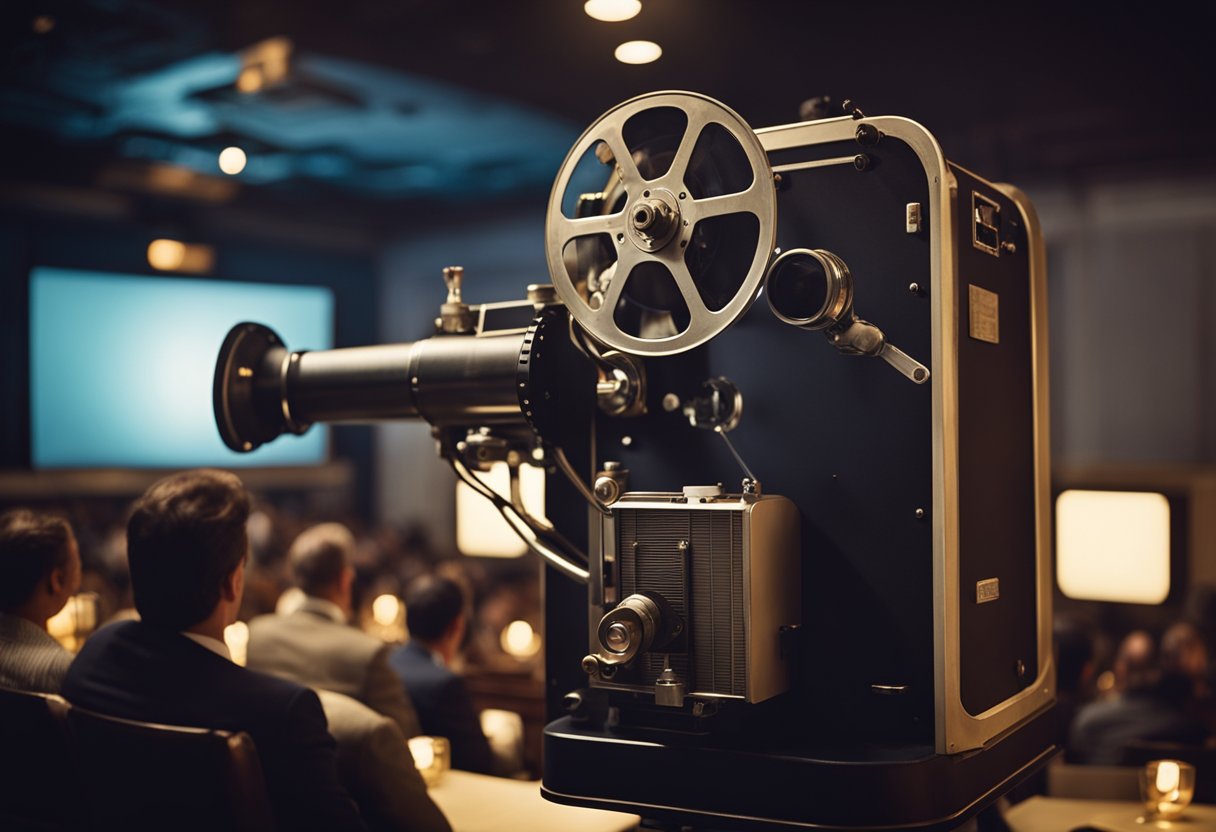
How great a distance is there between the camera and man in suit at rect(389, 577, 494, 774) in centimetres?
328

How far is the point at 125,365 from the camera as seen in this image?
701 centimetres

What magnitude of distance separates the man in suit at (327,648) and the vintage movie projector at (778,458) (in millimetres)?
1155

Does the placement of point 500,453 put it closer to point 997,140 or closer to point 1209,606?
point 1209,606

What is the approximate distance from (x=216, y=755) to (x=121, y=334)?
604cm

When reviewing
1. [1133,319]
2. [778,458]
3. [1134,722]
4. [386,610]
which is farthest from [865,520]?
[1133,319]

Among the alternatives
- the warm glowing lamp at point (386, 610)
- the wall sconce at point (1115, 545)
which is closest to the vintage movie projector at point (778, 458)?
the warm glowing lamp at point (386, 610)

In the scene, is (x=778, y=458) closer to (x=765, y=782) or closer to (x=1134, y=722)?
(x=765, y=782)

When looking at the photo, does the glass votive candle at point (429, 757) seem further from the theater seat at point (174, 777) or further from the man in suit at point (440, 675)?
the theater seat at point (174, 777)

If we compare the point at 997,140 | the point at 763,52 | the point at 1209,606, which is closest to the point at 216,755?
the point at 763,52

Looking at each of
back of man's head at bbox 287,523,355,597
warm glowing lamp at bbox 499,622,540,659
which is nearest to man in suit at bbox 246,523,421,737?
back of man's head at bbox 287,523,355,597

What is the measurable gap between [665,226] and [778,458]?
0.42 metres

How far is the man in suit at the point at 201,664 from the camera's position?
1690 millimetres

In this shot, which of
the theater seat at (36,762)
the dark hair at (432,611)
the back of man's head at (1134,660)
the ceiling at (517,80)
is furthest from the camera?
the back of man's head at (1134,660)

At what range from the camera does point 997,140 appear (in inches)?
253
